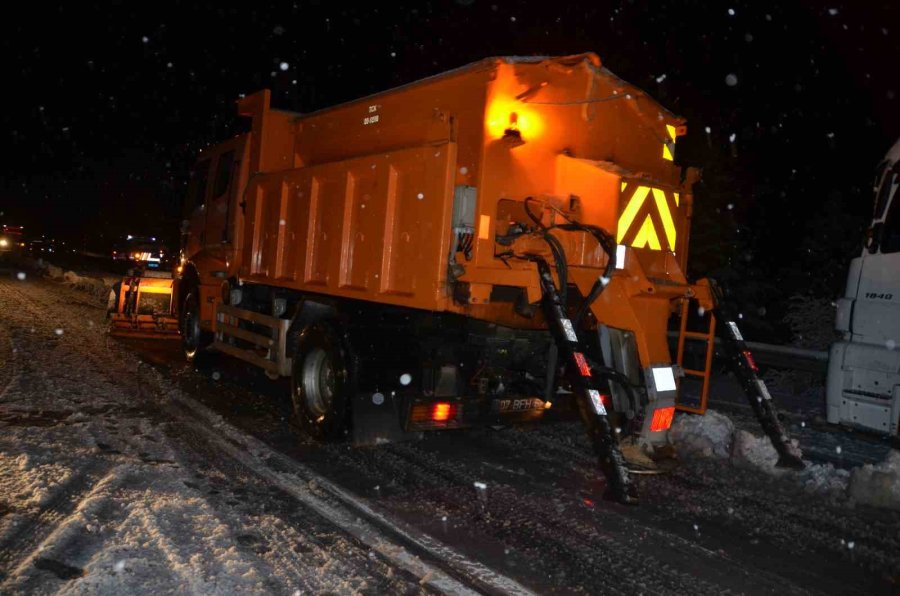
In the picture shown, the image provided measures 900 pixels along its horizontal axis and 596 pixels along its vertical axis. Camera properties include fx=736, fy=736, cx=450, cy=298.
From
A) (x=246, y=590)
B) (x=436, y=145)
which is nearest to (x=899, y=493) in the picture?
(x=436, y=145)

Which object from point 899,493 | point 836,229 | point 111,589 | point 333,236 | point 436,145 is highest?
point 836,229

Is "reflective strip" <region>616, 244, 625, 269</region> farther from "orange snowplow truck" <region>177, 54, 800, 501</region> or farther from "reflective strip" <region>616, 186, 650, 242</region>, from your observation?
"reflective strip" <region>616, 186, 650, 242</region>

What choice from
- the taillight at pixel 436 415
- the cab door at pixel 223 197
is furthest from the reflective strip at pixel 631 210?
the cab door at pixel 223 197

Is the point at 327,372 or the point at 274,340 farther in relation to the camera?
the point at 274,340

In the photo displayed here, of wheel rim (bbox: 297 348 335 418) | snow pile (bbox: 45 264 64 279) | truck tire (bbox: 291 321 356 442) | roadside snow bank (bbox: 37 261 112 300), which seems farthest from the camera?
snow pile (bbox: 45 264 64 279)

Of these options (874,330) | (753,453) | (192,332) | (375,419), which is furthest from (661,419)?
(192,332)

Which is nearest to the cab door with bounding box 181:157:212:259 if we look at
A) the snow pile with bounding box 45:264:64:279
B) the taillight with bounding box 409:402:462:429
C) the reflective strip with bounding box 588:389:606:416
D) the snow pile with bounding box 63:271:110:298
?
the taillight with bounding box 409:402:462:429

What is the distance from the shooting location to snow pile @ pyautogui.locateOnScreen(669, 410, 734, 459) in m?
6.83

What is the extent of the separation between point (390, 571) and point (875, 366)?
211 inches

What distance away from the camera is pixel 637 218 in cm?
604

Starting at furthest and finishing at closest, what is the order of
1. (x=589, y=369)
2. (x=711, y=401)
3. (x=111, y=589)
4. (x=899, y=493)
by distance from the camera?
(x=711, y=401), (x=899, y=493), (x=589, y=369), (x=111, y=589)

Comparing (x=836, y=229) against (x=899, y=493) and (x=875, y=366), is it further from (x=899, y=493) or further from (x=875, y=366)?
(x=899, y=493)

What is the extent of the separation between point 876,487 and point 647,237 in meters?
2.55

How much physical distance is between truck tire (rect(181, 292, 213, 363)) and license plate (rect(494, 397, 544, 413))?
17.4 feet
